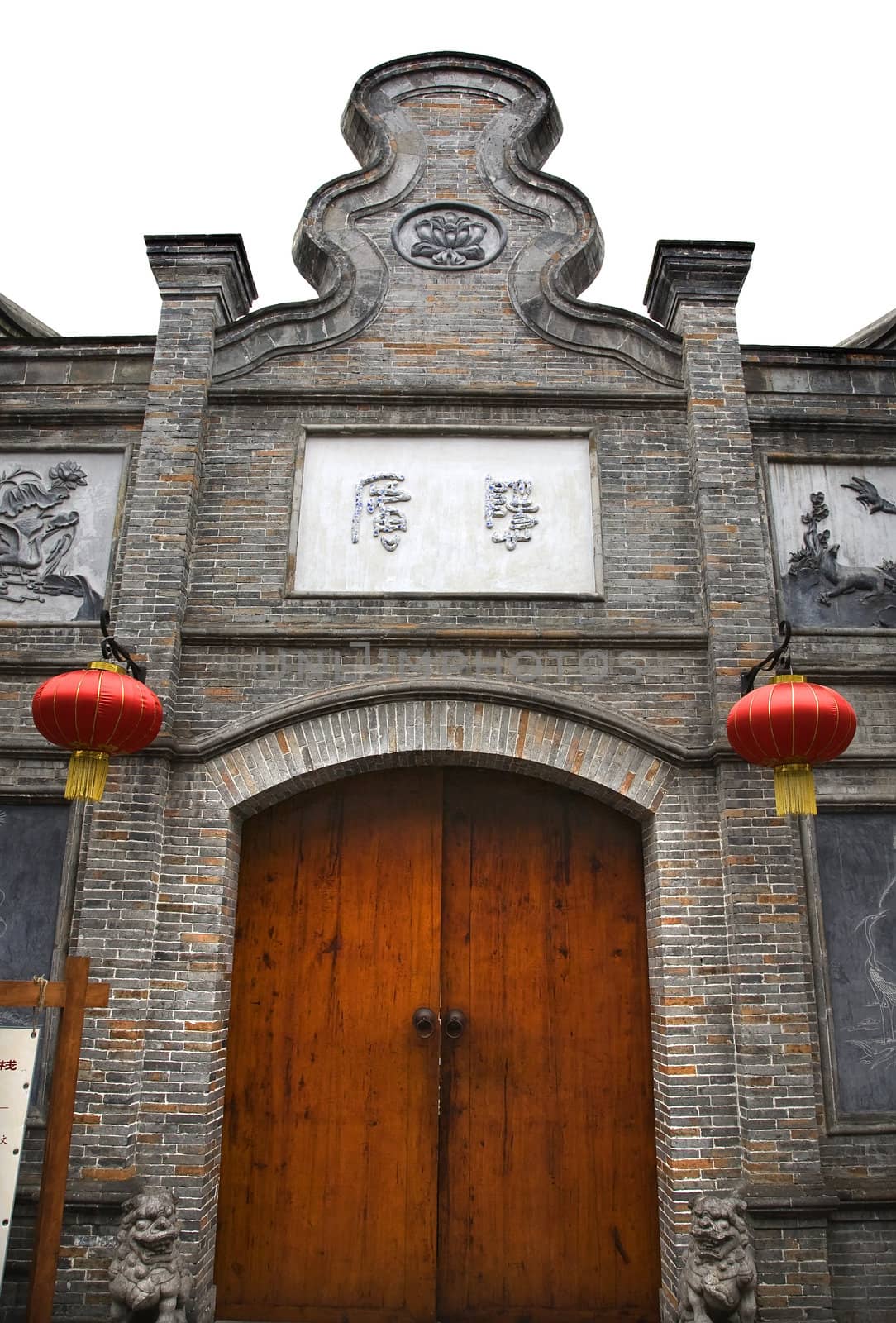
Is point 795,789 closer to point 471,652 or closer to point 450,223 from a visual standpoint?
point 471,652

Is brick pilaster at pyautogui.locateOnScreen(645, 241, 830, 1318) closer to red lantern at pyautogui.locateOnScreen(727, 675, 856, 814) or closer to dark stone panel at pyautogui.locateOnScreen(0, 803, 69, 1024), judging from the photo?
red lantern at pyautogui.locateOnScreen(727, 675, 856, 814)

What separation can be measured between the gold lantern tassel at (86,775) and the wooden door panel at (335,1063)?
43.3 inches

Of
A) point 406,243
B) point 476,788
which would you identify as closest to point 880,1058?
point 476,788

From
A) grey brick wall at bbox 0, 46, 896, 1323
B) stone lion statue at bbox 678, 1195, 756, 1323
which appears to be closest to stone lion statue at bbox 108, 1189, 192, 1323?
grey brick wall at bbox 0, 46, 896, 1323

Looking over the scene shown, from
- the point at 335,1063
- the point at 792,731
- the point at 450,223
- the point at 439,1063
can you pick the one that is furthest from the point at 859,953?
the point at 450,223

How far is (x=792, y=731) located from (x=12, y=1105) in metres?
3.68

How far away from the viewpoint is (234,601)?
17.2 ft

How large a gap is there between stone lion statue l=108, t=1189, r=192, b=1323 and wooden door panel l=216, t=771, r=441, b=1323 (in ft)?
2.08

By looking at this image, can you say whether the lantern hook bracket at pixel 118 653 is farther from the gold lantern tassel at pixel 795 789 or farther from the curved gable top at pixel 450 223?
the gold lantern tassel at pixel 795 789

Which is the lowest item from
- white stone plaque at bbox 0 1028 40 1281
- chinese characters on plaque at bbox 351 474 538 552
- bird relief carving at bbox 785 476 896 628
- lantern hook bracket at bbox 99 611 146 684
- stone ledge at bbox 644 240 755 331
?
white stone plaque at bbox 0 1028 40 1281

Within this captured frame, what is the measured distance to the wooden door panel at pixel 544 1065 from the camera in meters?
4.64

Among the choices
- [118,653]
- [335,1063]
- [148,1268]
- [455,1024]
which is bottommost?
[148,1268]

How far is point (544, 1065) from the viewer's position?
4.88 metres

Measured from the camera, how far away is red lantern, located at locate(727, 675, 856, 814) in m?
4.05
